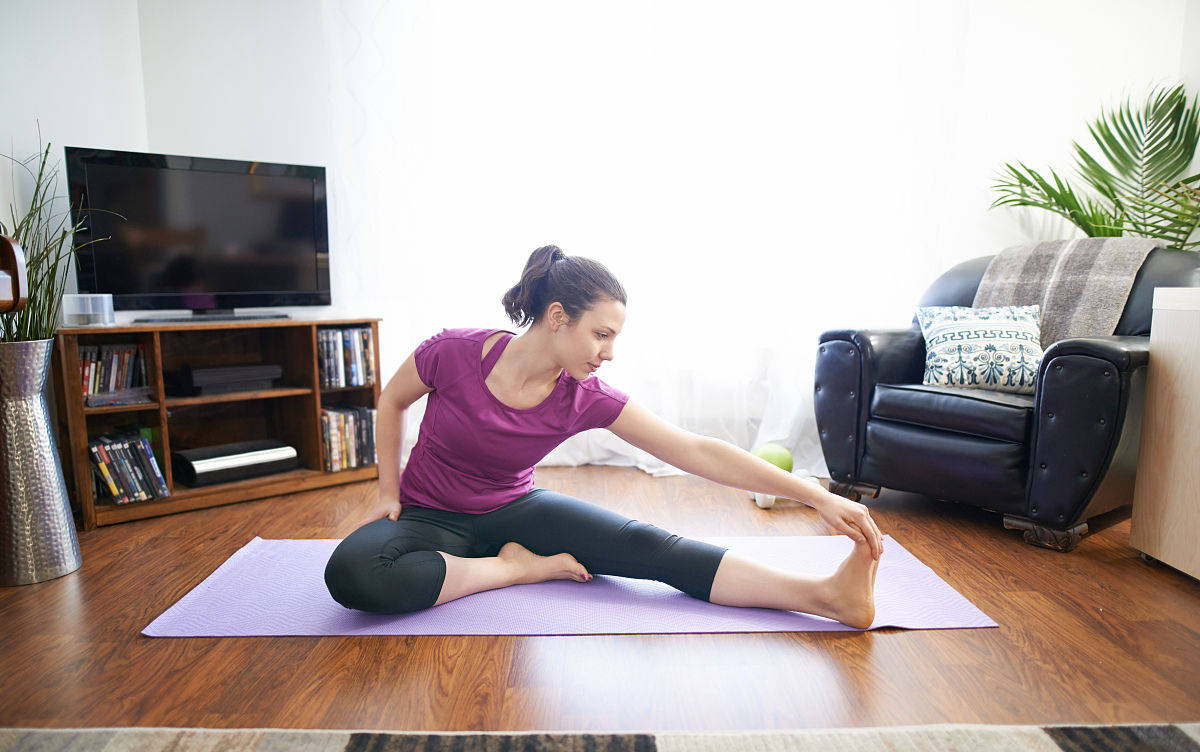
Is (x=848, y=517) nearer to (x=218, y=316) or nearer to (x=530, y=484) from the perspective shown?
(x=530, y=484)

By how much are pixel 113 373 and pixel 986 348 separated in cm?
290

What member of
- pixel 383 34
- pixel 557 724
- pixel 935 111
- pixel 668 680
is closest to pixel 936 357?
pixel 935 111

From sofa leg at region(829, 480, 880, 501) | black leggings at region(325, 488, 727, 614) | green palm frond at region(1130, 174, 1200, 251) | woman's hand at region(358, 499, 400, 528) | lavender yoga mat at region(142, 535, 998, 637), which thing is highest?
green palm frond at region(1130, 174, 1200, 251)

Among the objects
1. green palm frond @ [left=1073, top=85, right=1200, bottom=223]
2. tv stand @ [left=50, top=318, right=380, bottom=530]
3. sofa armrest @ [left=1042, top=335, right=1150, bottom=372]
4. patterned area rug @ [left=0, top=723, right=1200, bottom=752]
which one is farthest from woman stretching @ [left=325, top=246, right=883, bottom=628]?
green palm frond @ [left=1073, top=85, right=1200, bottom=223]

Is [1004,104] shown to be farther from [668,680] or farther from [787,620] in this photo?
[668,680]

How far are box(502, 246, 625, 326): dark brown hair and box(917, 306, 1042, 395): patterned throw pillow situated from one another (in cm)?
147

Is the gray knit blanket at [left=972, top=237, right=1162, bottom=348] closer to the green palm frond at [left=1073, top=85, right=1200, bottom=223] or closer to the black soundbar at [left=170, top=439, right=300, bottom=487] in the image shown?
the green palm frond at [left=1073, top=85, right=1200, bottom=223]

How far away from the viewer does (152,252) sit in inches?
103

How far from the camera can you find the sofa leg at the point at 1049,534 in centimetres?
207

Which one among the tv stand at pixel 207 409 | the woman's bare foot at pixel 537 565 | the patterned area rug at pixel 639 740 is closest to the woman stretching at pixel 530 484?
the woman's bare foot at pixel 537 565

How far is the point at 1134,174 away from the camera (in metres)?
3.10

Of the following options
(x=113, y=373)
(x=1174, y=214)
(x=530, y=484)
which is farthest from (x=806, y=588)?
(x=1174, y=214)

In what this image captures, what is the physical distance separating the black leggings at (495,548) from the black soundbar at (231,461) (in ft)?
4.05

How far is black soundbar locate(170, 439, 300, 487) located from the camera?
8.52 feet
